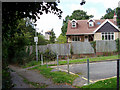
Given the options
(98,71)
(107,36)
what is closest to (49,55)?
(98,71)

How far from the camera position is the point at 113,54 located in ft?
47.6

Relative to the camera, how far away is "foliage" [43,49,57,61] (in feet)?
43.5

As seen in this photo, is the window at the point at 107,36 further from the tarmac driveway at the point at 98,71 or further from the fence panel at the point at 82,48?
the tarmac driveway at the point at 98,71

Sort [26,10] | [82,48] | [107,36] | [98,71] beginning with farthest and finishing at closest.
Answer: [107,36]
[82,48]
[98,71]
[26,10]

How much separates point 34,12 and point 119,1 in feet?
7.11

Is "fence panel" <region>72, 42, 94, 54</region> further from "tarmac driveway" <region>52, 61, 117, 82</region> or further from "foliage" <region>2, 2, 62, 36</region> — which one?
"foliage" <region>2, 2, 62, 36</region>

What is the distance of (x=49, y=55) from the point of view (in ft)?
45.5

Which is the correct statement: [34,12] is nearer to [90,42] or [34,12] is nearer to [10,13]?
[10,13]

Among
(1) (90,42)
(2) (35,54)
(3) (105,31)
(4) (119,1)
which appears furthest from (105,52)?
(4) (119,1)

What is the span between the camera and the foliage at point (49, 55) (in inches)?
522

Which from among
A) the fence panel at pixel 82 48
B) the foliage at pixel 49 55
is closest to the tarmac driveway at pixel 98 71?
the foliage at pixel 49 55

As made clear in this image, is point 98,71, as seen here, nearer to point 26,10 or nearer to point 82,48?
point 26,10

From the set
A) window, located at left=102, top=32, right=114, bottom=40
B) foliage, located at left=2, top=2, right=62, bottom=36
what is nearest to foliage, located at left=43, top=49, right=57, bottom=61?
window, located at left=102, top=32, right=114, bottom=40

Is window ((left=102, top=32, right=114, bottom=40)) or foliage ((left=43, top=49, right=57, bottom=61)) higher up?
window ((left=102, top=32, right=114, bottom=40))
